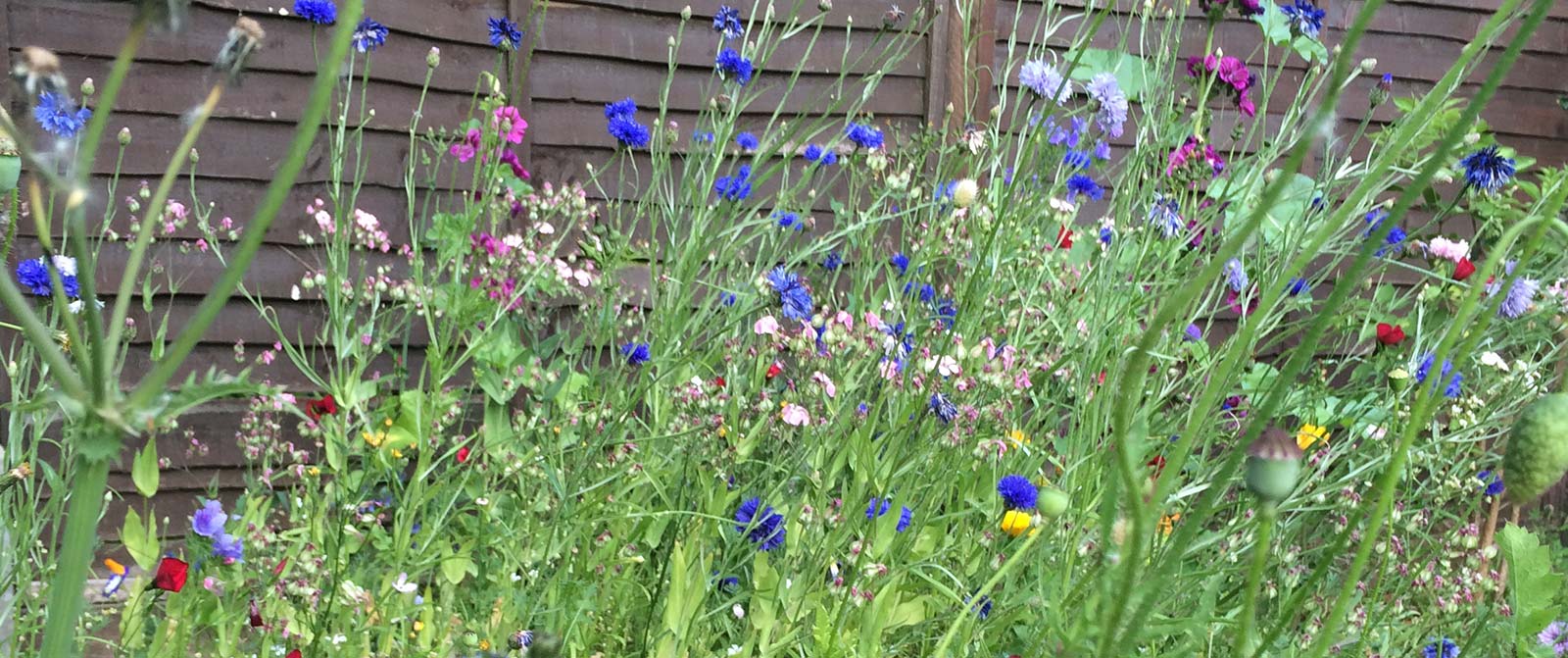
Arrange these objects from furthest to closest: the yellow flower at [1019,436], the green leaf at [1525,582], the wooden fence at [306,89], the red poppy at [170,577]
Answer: the wooden fence at [306,89], the yellow flower at [1019,436], the red poppy at [170,577], the green leaf at [1525,582]

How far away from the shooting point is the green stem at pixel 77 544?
0.45 m

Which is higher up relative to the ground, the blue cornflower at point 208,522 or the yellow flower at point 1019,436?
the yellow flower at point 1019,436

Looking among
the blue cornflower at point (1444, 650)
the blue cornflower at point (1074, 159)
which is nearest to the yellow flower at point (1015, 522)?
the blue cornflower at point (1444, 650)

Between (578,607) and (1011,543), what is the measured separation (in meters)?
0.73

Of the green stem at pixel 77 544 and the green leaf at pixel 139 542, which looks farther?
the green leaf at pixel 139 542

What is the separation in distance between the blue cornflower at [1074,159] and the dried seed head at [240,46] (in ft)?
6.46

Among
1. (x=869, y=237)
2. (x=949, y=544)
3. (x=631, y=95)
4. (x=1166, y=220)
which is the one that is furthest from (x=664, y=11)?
(x=949, y=544)

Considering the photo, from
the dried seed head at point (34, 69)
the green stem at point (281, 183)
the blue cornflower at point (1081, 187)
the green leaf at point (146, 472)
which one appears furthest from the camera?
the blue cornflower at point (1081, 187)

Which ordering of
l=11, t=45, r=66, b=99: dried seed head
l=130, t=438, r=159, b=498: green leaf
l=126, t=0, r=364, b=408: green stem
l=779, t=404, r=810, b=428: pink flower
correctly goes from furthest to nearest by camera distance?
l=130, t=438, r=159, b=498: green leaf
l=779, t=404, r=810, b=428: pink flower
l=11, t=45, r=66, b=99: dried seed head
l=126, t=0, r=364, b=408: green stem

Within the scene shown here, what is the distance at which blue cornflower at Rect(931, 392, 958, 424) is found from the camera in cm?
171

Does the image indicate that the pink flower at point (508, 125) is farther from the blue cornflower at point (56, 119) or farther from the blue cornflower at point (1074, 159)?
the blue cornflower at point (1074, 159)

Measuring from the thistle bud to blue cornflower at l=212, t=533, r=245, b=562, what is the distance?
1.39 m

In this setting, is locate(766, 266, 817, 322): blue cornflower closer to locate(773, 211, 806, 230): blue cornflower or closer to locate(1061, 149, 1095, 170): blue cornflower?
locate(773, 211, 806, 230): blue cornflower

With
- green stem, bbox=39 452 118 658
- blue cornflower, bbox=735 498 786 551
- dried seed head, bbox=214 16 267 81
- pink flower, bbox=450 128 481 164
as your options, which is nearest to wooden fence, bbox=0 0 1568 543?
pink flower, bbox=450 128 481 164
